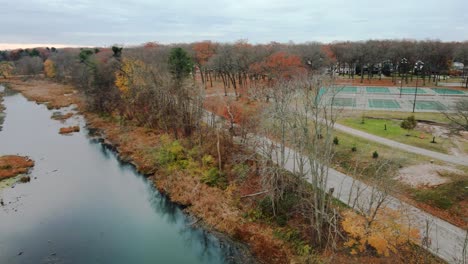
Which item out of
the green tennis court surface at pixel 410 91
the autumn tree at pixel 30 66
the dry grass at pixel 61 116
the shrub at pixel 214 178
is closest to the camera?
the shrub at pixel 214 178

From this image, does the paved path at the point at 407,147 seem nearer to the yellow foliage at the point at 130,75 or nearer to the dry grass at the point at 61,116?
the yellow foliage at the point at 130,75

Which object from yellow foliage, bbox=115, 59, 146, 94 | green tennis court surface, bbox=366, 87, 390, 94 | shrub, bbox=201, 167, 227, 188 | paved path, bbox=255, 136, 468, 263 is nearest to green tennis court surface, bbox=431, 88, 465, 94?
green tennis court surface, bbox=366, 87, 390, 94

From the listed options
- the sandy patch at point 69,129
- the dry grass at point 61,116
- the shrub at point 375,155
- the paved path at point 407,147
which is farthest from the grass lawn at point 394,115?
the dry grass at point 61,116

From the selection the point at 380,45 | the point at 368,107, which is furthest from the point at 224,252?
the point at 380,45

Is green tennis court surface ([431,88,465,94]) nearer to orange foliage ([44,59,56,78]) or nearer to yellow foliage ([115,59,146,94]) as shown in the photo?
yellow foliage ([115,59,146,94])

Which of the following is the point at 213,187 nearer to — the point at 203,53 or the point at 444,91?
the point at 203,53

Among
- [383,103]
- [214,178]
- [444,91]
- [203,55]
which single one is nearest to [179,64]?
[203,55]
